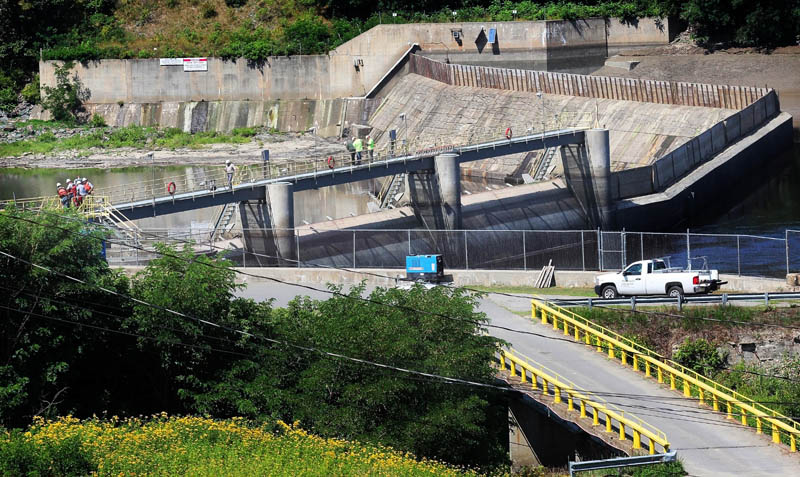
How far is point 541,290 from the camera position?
50938 millimetres

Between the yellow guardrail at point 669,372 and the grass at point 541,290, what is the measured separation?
392 centimetres

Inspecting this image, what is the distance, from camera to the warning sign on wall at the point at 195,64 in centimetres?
11162

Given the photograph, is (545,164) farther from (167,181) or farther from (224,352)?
(224,352)

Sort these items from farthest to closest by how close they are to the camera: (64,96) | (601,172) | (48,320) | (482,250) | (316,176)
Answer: (64,96), (601,172), (316,176), (482,250), (48,320)

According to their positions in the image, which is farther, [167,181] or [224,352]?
[167,181]

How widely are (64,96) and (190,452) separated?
88921 millimetres

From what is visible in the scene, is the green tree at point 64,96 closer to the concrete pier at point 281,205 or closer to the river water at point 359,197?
the river water at point 359,197

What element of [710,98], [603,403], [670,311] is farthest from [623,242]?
[710,98]

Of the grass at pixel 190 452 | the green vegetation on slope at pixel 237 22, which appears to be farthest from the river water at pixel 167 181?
the grass at pixel 190 452

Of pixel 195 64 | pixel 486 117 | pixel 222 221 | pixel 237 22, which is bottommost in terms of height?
pixel 222 221

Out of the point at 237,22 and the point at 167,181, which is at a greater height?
the point at 237,22

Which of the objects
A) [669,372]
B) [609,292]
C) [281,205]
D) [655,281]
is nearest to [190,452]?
[669,372]

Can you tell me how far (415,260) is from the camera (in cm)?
5156

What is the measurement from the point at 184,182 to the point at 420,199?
89.0 feet
